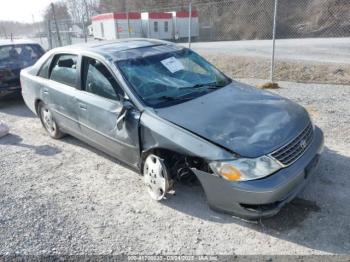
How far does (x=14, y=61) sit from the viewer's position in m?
7.82

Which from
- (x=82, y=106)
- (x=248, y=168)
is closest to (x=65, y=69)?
(x=82, y=106)

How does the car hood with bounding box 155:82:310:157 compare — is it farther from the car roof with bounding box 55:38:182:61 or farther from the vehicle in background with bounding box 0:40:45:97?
the vehicle in background with bounding box 0:40:45:97

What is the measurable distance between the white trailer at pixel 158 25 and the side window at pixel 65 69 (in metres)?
24.8

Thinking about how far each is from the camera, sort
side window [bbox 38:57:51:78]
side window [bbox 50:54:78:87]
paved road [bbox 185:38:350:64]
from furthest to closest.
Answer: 1. paved road [bbox 185:38:350:64]
2. side window [bbox 38:57:51:78]
3. side window [bbox 50:54:78:87]

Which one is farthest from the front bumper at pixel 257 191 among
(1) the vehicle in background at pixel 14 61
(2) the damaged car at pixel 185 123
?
(1) the vehicle in background at pixel 14 61

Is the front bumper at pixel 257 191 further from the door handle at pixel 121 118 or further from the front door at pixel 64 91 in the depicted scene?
the front door at pixel 64 91

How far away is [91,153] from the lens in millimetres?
4891

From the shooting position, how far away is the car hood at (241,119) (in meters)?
2.89

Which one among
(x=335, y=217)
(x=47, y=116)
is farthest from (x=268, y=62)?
(x=335, y=217)

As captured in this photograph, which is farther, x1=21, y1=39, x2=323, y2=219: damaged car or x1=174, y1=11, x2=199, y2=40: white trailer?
x1=174, y1=11, x2=199, y2=40: white trailer

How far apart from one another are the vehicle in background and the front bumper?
244 inches

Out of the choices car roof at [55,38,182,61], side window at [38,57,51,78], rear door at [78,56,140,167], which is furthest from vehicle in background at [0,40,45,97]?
rear door at [78,56,140,167]

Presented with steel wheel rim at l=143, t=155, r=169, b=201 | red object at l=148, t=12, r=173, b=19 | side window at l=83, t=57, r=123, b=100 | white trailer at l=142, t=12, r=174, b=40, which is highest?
red object at l=148, t=12, r=173, b=19

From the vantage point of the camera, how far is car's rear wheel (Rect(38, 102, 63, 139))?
17.5ft
